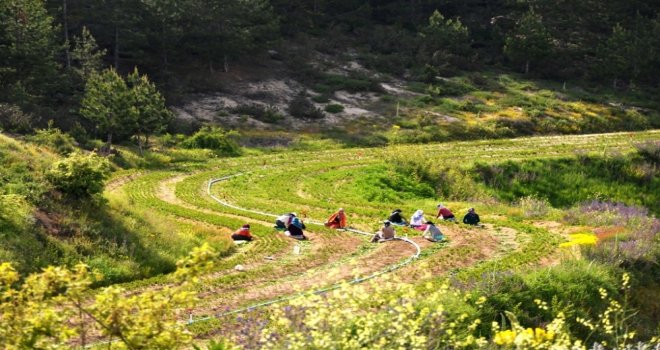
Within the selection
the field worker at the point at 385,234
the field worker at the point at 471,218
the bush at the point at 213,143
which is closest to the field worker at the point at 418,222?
the field worker at the point at 471,218

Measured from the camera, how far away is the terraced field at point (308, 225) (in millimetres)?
19016

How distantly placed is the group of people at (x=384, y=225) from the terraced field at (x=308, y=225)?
48 cm

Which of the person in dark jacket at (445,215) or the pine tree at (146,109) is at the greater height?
the pine tree at (146,109)

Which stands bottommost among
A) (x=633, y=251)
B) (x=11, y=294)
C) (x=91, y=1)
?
(x=633, y=251)

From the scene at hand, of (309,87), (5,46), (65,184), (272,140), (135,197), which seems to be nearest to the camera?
(65,184)

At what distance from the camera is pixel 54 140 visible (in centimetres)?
3912

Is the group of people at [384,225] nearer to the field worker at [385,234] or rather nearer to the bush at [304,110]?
the field worker at [385,234]

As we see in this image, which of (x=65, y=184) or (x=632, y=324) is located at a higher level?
(x=65, y=184)

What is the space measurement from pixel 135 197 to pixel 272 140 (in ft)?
77.5

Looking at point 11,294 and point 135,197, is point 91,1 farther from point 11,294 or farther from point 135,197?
point 11,294

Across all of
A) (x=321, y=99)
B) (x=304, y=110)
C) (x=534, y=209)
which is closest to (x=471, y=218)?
(x=534, y=209)

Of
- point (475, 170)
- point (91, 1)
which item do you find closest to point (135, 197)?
point (475, 170)

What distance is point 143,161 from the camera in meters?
42.9

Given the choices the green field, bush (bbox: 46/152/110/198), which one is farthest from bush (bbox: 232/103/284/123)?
bush (bbox: 46/152/110/198)
